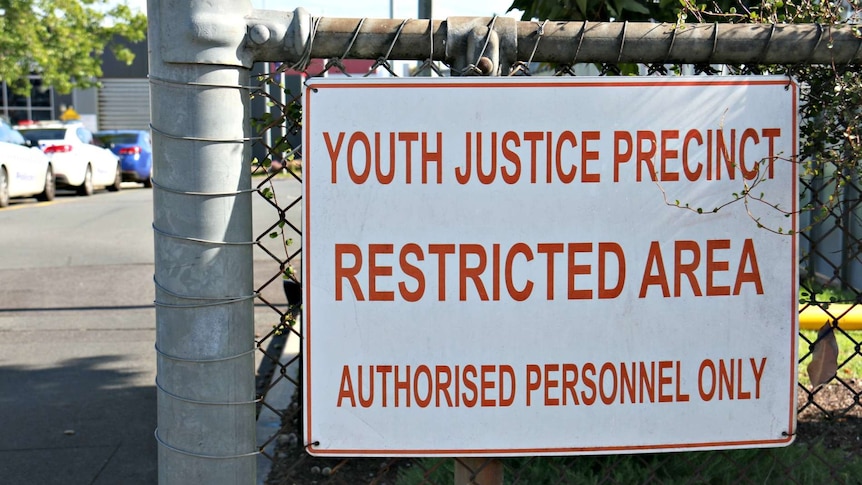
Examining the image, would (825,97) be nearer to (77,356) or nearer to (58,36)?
(77,356)

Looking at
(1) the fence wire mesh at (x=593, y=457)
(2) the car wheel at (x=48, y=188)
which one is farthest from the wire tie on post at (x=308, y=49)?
(2) the car wheel at (x=48, y=188)

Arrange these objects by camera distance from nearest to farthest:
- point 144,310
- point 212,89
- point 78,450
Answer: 1. point 212,89
2. point 78,450
3. point 144,310

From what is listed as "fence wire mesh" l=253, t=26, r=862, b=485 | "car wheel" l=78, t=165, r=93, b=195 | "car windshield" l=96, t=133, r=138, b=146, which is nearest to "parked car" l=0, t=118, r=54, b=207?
"car wheel" l=78, t=165, r=93, b=195

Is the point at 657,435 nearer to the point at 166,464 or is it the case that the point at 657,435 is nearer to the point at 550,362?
the point at 550,362

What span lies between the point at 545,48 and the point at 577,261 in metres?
0.53

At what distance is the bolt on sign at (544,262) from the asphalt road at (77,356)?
2.92 metres

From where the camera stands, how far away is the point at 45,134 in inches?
896

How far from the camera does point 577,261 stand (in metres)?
2.32

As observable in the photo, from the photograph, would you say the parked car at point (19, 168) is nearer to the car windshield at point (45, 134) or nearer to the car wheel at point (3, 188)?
the car wheel at point (3, 188)

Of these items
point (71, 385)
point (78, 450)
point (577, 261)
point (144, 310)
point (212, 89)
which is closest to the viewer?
point (212, 89)

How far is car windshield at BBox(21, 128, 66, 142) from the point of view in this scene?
881 inches

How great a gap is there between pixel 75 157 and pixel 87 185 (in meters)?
0.89

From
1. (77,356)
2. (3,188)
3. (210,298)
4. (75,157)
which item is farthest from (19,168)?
(210,298)

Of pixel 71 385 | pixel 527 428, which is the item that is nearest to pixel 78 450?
pixel 71 385
